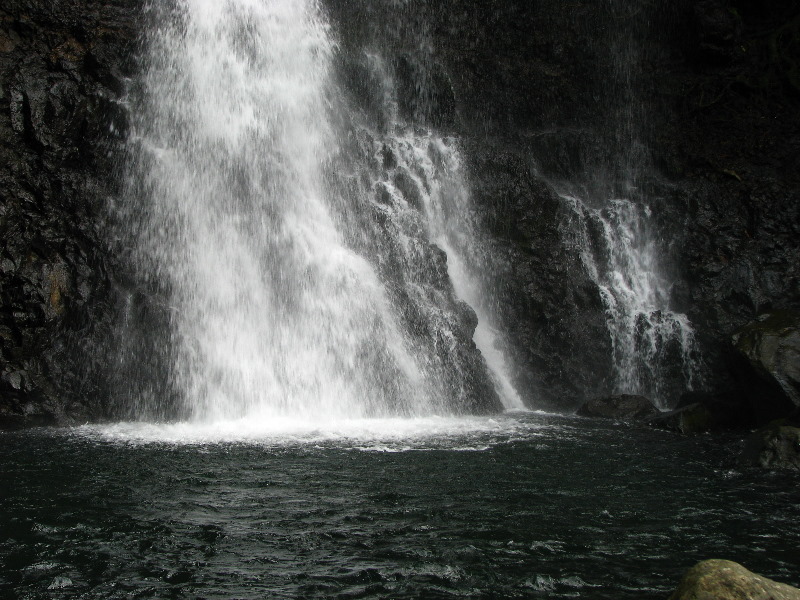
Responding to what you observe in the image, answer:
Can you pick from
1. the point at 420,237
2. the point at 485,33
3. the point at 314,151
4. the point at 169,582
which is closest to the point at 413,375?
the point at 420,237

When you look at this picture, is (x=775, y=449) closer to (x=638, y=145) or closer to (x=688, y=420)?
(x=688, y=420)

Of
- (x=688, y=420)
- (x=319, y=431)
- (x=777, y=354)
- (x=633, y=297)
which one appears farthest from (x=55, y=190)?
(x=777, y=354)

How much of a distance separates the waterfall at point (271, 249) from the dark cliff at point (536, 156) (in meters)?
1.29

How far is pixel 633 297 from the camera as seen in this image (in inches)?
912

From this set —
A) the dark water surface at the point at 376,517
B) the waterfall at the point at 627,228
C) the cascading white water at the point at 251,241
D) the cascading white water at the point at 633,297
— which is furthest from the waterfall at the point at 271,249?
the waterfall at the point at 627,228

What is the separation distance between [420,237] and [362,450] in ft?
32.8

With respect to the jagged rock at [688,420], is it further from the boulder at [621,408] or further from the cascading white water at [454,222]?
the cascading white water at [454,222]

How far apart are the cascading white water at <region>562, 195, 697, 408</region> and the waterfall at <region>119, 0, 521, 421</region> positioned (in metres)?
4.32

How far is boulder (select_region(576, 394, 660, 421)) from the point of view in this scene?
61.2ft

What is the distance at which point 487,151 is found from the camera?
24969 millimetres

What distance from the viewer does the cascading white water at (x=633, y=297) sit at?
2169 cm

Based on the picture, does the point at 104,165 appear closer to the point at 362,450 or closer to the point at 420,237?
the point at 420,237

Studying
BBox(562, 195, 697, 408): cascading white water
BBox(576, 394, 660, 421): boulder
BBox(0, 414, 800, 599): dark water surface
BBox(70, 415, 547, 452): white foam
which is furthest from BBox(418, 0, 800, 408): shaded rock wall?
BBox(0, 414, 800, 599): dark water surface

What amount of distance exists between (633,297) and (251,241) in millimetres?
12851
